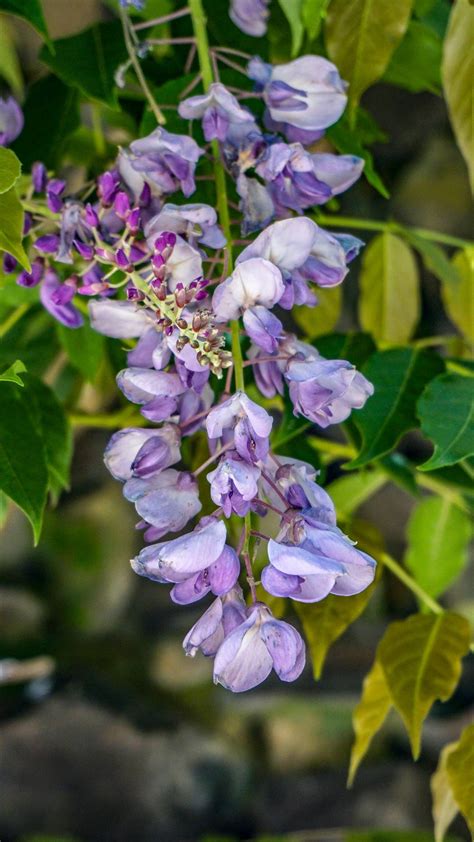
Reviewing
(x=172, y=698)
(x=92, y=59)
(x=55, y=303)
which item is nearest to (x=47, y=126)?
(x=92, y=59)

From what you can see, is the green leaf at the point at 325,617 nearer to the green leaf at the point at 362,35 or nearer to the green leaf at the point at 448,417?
the green leaf at the point at 448,417

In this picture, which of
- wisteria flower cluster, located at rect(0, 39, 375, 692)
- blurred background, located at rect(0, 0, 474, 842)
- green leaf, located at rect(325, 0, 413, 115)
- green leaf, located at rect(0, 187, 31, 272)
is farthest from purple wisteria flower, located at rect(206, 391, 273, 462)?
blurred background, located at rect(0, 0, 474, 842)

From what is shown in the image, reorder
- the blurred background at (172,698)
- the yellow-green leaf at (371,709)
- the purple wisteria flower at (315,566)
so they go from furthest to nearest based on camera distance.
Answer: the blurred background at (172,698)
the yellow-green leaf at (371,709)
the purple wisteria flower at (315,566)

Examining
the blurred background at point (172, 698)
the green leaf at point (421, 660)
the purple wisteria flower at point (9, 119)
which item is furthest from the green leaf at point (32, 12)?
the blurred background at point (172, 698)

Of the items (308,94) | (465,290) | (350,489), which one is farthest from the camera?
(350,489)

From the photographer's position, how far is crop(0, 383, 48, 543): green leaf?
402 mm

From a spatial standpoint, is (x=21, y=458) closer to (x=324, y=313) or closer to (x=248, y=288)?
(x=248, y=288)

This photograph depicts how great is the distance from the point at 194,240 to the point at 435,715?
159 cm

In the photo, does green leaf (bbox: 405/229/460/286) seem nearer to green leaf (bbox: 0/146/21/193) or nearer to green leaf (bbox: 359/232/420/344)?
green leaf (bbox: 359/232/420/344)

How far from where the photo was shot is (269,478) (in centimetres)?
34

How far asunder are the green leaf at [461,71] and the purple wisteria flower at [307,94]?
70mm

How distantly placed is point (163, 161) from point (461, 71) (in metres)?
0.17

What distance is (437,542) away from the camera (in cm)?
71

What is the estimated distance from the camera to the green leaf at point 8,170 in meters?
0.34
